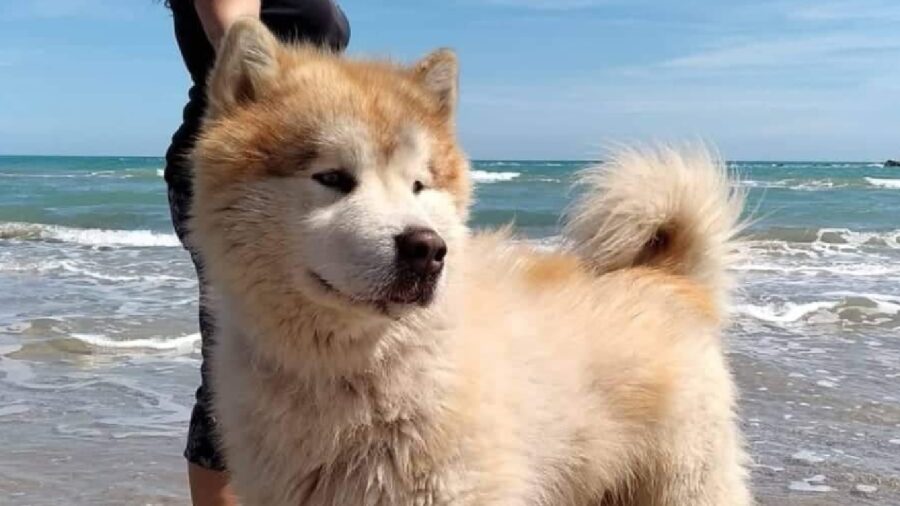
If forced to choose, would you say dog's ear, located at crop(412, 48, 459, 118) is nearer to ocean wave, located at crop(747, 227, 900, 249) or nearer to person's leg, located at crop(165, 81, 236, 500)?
person's leg, located at crop(165, 81, 236, 500)

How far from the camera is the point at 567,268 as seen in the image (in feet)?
10.7

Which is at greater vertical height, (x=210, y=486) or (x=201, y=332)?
(x=201, y=332)

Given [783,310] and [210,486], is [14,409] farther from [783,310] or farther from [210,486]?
[783,310]


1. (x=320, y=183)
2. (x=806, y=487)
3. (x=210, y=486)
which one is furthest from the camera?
(x=806, y=487)

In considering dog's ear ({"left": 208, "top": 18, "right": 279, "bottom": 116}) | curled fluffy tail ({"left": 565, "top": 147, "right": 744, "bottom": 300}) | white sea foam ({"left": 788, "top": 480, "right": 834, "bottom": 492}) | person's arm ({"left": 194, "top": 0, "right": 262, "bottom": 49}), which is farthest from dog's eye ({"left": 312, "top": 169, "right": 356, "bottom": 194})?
white sea foam ({"left": 788, "top": 480, "right": 834, "bottom": 492})

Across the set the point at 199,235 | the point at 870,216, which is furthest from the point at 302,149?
the point at 870,216

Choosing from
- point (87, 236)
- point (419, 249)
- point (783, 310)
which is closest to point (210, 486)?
point (419, 249)

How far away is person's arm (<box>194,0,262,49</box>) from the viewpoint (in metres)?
2.77

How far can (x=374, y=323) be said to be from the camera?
244 cm

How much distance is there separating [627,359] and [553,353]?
0.29 meters

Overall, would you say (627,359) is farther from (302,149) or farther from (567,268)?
(302,149)

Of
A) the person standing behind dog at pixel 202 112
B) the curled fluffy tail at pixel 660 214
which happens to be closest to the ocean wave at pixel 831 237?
the curled fluffy tail at pixel 660 214

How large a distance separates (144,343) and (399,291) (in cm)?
560

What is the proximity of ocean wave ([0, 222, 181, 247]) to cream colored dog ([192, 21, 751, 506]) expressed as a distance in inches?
507
